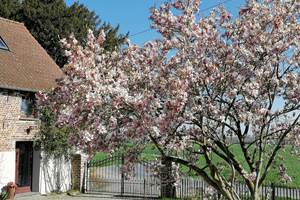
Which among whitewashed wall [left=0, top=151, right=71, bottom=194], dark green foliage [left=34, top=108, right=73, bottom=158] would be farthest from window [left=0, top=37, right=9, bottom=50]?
whitewashed wall [left=0, top=151, right=71, bottom=194]

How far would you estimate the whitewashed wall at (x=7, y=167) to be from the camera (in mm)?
20000

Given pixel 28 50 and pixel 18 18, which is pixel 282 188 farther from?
pixel 18 18

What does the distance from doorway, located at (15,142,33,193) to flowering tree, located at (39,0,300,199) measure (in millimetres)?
13912

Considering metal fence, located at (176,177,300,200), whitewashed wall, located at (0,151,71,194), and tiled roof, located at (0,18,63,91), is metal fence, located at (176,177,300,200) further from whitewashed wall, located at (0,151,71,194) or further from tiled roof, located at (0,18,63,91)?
tiled roof, located at (0,18,63,91)

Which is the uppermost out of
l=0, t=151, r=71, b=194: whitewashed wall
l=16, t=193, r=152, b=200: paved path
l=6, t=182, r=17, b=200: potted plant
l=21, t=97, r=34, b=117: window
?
l=21, t=97, r=34, b=117: window

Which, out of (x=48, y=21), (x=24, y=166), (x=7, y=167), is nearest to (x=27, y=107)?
(x=24, y=166)

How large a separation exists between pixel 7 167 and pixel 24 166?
1675 millimetres

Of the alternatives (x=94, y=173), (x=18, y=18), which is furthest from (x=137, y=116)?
(x=18, y=18)

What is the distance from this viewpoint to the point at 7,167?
20.3 meters

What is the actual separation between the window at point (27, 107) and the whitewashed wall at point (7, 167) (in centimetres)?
195

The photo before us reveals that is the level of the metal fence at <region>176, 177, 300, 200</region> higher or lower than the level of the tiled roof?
lower

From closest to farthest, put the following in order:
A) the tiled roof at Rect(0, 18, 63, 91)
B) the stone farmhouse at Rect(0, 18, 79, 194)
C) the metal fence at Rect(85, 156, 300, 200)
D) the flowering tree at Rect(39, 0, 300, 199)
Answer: the flowering tree at Rect(39, 0, 300, 199), the metal fence at Rect(85, 156, 300, 200), the stone farmhouse at Rect(0, 18, 79, 194), the tiled roof at Rect(0, 18, 63, 91)

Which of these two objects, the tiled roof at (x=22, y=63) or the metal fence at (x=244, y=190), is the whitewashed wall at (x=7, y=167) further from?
the metal fence at (x=244, y=190)

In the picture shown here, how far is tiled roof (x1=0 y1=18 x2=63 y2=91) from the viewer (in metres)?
21.1
